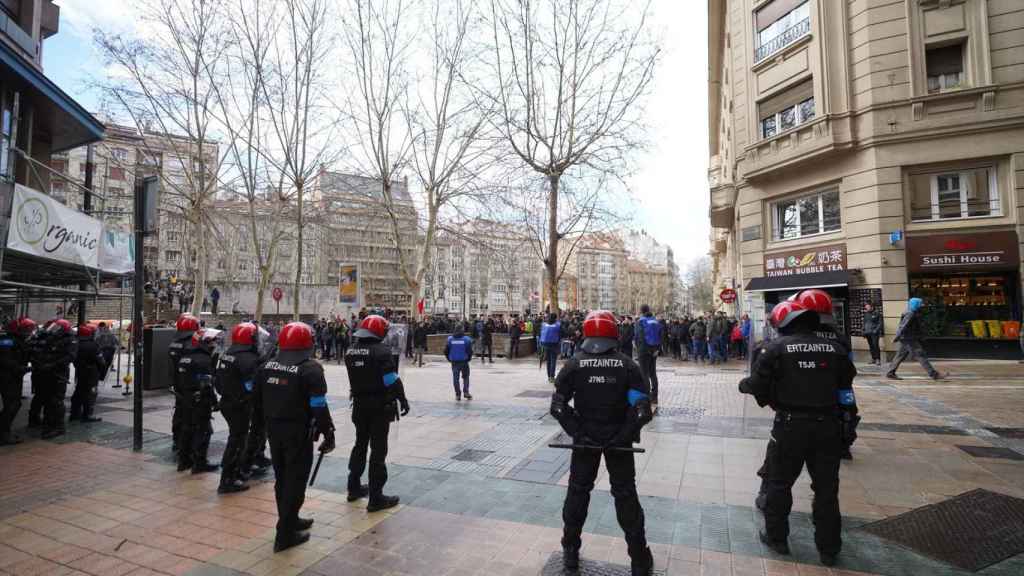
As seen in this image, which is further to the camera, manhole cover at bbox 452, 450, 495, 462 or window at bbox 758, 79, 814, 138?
window at bbox 758, 79, 814, 138

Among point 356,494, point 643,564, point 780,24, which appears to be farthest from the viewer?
point 780,24

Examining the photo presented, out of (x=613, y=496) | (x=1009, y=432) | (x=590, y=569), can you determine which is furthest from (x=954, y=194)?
(x=590, y=569)

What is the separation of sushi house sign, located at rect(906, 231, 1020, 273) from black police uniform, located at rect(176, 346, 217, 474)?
1840 centimetres

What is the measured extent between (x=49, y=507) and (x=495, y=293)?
10236cm

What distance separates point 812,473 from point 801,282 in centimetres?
1565

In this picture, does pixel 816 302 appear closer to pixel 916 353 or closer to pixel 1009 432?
pixel 1009 432

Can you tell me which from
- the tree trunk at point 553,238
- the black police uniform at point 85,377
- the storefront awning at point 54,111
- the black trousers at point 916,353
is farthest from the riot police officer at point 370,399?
the tree trunk at point 553,238

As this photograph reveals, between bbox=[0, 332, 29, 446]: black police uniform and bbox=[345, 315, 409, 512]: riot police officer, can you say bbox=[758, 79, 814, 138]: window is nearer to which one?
bbox=[345, 315, 409, 512]: riot police officer

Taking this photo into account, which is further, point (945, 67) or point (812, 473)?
point (945, 67)

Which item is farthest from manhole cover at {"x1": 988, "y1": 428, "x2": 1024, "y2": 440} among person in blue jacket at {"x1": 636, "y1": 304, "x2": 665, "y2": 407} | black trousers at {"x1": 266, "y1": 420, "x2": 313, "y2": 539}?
black trousers at {"x1": 266, "y1": 420, "x2": 313, "y2": 539}

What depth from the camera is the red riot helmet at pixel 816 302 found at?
153 inches

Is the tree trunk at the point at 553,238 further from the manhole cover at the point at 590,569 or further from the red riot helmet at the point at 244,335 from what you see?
the manhole cover at the point at 590,569

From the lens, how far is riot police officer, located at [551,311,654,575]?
3.33 meters

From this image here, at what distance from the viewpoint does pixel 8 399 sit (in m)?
7.53
